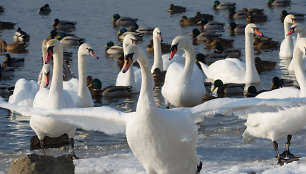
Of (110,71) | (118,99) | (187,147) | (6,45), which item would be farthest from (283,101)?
(6,45)

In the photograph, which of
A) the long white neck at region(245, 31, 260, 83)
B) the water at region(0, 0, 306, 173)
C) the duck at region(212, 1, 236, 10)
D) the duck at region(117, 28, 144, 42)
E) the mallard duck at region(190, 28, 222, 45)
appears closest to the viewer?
the water at region(0, 0, 306, 173)

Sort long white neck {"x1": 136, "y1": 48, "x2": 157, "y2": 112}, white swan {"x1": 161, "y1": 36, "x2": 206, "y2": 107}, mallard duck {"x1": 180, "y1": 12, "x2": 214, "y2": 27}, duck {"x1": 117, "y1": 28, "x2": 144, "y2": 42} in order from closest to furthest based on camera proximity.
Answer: long white neck {"x1": 136, "y1": 48, "x2": 157, "y2": 112}
white swan {"x1": 161, "y1": 36, "x2": 206, "y2": 107}
duck {"x1": 117, "y1": 28, "x2": 144, "y2": 42}
mallard duck {"x1": 180, "y1": 12, "x2": 214, "y2": 27}

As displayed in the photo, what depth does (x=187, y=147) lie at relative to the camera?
6.66 m

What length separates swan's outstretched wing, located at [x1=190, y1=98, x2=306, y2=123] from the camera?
597cm

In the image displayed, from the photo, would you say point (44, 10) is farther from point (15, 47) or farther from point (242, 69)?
point (242, 69)

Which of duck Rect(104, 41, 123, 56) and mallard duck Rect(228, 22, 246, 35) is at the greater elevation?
mallard duck Rect(228, 22, 246, 35)

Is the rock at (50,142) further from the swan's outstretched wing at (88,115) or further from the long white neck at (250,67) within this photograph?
the long white neck at (250,67)

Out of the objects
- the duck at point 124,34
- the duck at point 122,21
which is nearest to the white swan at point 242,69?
the duck at point 124,34

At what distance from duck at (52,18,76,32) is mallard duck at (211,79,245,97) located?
10103mm

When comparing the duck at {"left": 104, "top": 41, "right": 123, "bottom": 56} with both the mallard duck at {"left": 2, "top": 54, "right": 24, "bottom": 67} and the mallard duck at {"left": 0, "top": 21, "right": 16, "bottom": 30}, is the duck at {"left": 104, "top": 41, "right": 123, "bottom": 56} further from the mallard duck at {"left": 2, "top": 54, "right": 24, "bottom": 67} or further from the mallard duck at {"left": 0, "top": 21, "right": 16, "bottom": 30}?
the mallard duck at {"left": 0, "top": 21, "right": 16, "bottom": 30}

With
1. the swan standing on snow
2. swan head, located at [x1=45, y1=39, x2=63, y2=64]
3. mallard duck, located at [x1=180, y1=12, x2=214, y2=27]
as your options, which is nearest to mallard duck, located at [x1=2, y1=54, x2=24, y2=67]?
swan head, located at [x1=45, y1=39, x2=63, y2=64]

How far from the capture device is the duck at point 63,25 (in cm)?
2248

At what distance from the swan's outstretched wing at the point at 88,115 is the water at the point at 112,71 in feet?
4.56

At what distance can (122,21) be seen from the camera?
23.2m
